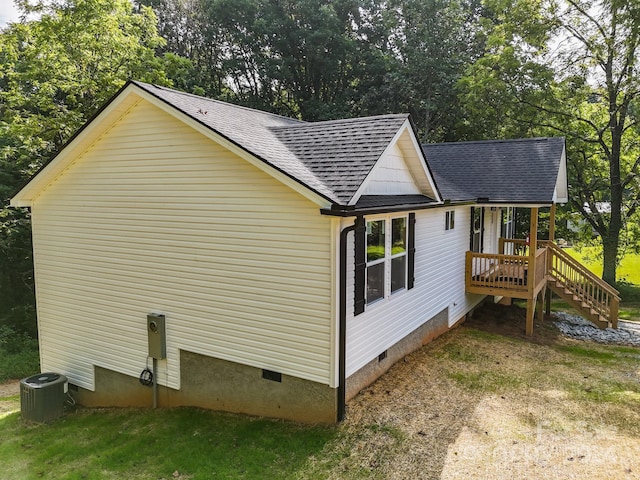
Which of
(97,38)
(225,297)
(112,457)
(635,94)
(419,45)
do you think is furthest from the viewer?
(419,45)

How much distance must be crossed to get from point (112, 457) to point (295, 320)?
3796mm

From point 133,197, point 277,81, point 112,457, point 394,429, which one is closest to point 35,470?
point 112,457

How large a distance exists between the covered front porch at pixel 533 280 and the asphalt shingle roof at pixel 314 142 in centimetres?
633

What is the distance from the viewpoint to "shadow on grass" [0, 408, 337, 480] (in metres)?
6.73

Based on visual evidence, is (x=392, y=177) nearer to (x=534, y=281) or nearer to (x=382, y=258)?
(x=382, y=258)

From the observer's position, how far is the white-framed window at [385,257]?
329 inches

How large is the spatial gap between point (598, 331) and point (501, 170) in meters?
5.61

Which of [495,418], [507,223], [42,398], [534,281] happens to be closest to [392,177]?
[495,418]

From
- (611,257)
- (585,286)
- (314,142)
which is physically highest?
(314,142)

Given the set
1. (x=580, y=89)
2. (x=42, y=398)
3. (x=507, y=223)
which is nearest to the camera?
(x=42, y=398)

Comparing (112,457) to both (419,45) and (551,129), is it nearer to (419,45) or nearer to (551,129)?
(551,129)

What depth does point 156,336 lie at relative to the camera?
897 centimetres

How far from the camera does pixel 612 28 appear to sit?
18.5 meters

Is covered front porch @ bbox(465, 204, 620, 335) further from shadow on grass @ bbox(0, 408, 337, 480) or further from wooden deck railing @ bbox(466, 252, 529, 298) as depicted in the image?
shadow on grass @ bbox(0, 408, 337, 480)
